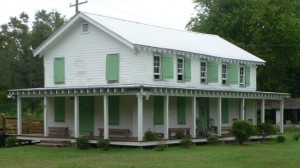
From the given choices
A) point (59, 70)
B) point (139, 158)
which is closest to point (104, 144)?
point (139, 158)

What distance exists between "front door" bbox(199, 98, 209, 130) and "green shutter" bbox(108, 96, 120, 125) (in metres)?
6.52

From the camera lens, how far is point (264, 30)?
2184 inches

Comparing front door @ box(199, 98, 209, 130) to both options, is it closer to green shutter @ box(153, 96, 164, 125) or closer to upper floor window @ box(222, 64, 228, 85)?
upper floor window @ box(222, 64, 228, 85)

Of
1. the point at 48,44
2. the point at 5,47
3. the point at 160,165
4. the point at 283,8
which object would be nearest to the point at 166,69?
the point at 48,44

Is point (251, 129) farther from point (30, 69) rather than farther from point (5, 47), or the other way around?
point (5, 47)

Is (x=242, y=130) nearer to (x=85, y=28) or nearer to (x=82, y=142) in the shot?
(x=82, y=142)

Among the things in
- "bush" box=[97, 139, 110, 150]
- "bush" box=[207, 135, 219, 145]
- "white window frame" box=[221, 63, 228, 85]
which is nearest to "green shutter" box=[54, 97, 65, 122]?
"bush" box=[97, 139, 110, 150]

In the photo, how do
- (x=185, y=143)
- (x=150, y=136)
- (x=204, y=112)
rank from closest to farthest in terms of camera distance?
(x=150, y=136) < (x=185, y=143) < (x=204, y=112)

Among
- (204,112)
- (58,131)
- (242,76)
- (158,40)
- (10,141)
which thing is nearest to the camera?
(10,141)

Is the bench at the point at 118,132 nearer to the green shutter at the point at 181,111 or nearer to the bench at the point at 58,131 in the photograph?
the bench at the point at 58,131

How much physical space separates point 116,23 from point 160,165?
562 inches

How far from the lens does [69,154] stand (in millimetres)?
23922

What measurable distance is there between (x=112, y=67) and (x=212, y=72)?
7.75m

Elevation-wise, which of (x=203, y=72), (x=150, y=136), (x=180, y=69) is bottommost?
(x=150, y=136)
